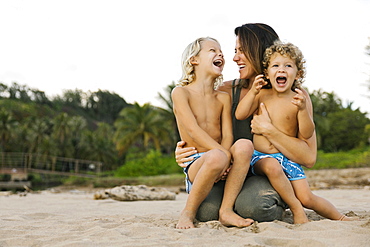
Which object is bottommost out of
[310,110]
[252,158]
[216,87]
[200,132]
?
[252,158]

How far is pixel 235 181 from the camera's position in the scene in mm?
2938

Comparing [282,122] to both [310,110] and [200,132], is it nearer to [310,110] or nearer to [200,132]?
[310,110]

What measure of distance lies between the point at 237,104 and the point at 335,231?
152cm

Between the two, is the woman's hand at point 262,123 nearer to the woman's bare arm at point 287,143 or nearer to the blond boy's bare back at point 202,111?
the woman's bare arm at point 287,143

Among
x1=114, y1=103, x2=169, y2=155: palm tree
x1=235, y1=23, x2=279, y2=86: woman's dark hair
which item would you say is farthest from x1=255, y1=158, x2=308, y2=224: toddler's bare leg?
x1=114, y1=103, x2=169, y2=155: palm tree

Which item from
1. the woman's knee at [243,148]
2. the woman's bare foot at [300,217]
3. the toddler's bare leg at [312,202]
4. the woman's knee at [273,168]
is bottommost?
the woman's bare foot at [300,217]

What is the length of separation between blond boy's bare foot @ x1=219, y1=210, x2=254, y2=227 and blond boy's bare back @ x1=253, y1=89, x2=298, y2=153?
2.06 ft

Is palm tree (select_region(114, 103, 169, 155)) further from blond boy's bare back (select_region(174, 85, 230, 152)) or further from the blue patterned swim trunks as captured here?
the blue patterned swim trunks

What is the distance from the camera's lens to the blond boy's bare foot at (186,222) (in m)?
2.79

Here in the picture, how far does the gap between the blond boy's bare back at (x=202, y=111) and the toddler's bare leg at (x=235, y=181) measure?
0.34 m

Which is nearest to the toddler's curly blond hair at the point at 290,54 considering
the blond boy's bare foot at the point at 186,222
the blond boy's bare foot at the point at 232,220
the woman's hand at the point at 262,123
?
the woman's hand at the point at 262,123

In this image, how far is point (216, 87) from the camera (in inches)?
144

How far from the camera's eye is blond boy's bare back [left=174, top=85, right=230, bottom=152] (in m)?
3.18

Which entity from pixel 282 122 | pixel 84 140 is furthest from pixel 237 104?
pixel 84 140
